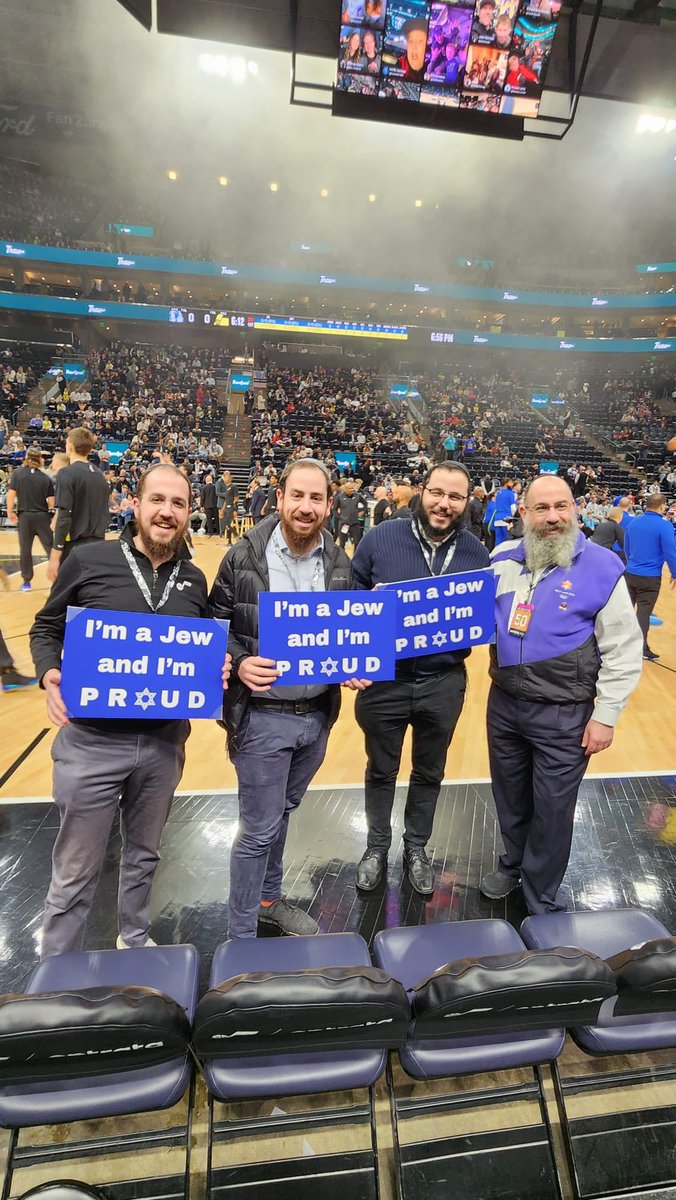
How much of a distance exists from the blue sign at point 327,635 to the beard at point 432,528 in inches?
16.2

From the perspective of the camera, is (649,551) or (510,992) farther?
(649,551)

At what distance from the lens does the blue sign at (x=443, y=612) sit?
224 centimetres

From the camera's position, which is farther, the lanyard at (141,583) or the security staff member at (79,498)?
the security staff member at (79,498)

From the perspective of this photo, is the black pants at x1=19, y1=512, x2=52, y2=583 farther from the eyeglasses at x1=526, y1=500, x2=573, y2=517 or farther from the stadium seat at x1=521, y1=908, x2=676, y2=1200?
the stadium seat at x1=521, y1=908, x2=676, y2=1200

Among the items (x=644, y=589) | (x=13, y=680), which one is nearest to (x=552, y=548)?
(x=644, y=589)

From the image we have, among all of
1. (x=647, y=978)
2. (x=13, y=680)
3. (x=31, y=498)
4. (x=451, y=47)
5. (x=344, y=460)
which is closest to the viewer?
(x=647, y=978)

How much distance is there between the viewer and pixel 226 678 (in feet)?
6.12

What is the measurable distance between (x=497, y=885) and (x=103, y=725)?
1992mm

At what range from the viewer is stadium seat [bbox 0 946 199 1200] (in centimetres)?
108

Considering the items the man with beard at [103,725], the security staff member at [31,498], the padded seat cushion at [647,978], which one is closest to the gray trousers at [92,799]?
the man with beard at [103,725]

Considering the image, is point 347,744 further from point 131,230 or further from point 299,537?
point 131,230

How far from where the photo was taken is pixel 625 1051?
1496 millimetres

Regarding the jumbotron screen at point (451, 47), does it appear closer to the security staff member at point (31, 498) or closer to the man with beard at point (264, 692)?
the security staff member at point (31, 498)

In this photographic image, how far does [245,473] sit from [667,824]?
17.8 m
